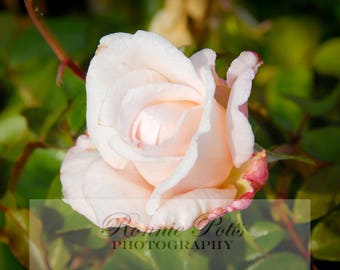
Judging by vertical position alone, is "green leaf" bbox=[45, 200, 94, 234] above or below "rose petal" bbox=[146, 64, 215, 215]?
below

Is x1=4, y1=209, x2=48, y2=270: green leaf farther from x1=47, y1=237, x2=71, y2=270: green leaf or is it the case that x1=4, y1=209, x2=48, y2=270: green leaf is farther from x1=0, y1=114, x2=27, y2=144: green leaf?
x1=0, y1=114, x2=27, y2=144: green leaf

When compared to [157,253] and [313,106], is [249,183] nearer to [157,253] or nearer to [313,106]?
[157,253]

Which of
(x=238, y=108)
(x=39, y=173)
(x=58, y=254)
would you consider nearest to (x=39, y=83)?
(x=39, y=173)

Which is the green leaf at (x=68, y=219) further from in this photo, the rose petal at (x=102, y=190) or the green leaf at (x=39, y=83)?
the green leaf at (x=39, y=83)

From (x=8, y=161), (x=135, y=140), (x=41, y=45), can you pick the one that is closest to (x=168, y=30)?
(x=41, y=45)

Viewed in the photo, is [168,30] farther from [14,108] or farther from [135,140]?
[135,140]

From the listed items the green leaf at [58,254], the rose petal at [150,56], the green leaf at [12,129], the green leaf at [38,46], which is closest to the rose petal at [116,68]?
the rose petal at [150,56]

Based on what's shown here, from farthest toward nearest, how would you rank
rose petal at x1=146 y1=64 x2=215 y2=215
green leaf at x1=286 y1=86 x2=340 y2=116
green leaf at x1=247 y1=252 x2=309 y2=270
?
1. green leaf at x1=286 y1=86 x2=340 y2=116
2. green leaf at x1=247 y1=252 x2=309 y2=270
3. rose petal at x1=146 y1=64 x2=215 y2=215

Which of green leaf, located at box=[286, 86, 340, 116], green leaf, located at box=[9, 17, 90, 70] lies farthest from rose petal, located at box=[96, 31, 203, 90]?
green leaf, located at box=[9, 17, 90, 70]
